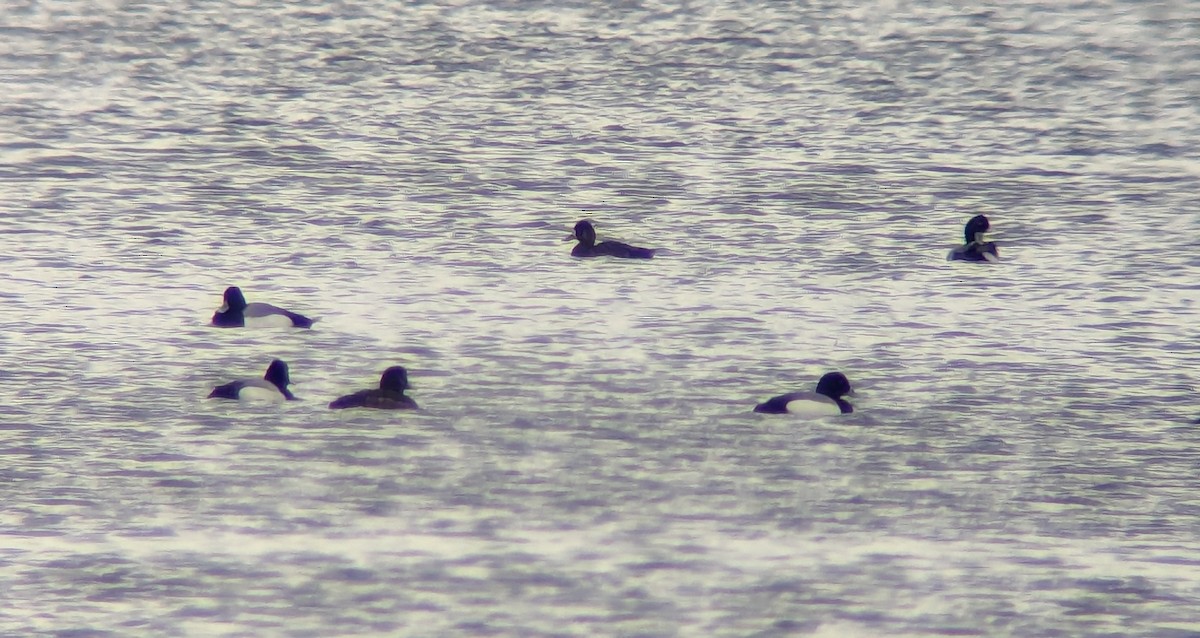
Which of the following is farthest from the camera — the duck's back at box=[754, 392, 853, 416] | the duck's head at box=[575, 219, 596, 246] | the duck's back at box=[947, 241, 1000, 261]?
the duck's head at box=[575, 219, 596, 246]

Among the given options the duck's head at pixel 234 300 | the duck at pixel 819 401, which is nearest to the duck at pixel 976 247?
the duck at pixel 819 401

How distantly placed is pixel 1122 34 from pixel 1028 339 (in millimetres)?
22687

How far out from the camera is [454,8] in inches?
1563

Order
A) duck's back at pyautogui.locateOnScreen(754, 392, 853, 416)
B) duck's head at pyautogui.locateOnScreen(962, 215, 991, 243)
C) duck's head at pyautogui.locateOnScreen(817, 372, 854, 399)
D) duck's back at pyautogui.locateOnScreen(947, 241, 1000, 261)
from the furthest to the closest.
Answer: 1. duck's head at pyautogui.locateOnScreen(962, 215, 991, 243)
2. duck's back at pyautogui.locateOnScreen(947, 241, 1000, 261)
3. duck's head at pyautogui.locateOnScreen(817, 372, 854, 399)
4. duck's back at pyautogui.locateOnScreen(754, 392, 853, 416)

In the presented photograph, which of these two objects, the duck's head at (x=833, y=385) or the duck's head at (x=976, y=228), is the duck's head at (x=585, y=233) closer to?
the duck's head at (x=976, y=228)

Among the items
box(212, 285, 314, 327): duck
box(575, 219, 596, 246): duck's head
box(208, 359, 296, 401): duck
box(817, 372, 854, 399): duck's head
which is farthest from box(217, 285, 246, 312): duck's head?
box(817, 372, 854, 399): duck's head

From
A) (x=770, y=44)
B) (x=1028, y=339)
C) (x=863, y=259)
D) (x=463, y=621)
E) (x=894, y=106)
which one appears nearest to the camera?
(x=463, y=621)

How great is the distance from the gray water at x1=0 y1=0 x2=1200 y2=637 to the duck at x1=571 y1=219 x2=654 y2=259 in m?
0.36

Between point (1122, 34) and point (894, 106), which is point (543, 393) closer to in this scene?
point (894, 106)

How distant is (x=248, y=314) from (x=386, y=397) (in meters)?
3.81

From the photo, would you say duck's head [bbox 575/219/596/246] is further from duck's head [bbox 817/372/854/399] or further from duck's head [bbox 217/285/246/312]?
duck's head [bbox 817/372/854/399]

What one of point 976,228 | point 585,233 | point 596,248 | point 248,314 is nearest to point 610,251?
point 596,248

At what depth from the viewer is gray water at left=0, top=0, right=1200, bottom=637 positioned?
1102 centimetres

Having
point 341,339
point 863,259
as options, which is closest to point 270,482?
point 341,339
